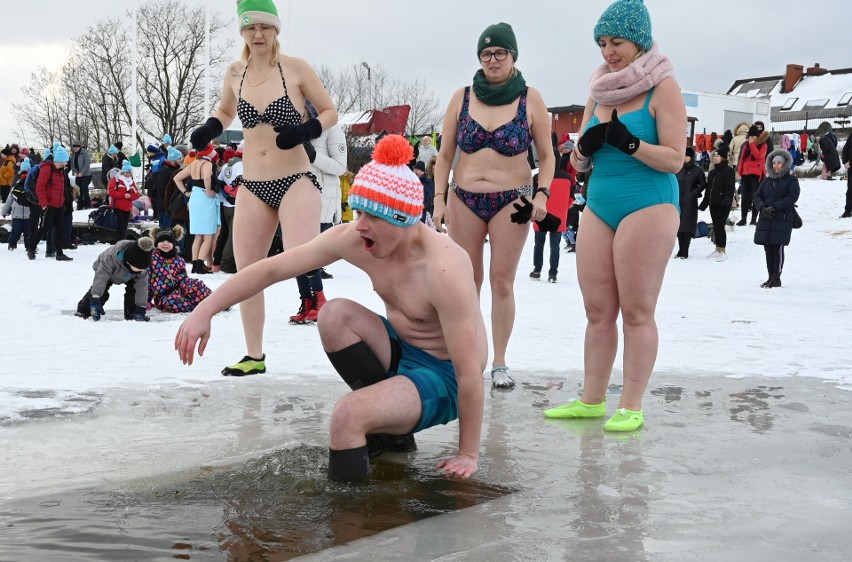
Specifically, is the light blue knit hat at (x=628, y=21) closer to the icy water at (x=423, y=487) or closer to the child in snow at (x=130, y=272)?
the icy water at (x=423, y=487)

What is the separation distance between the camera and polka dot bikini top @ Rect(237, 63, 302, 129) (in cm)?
520

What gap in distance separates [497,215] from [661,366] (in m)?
1.61

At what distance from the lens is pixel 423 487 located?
127 inches

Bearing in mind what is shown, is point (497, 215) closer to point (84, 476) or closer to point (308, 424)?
point (308, 424)

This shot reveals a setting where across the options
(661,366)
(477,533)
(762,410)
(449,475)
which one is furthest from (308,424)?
(661,366)

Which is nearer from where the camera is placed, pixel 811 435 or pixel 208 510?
pixel 208 510

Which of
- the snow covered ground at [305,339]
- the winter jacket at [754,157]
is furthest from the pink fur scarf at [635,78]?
the winter jacket at [754,157]

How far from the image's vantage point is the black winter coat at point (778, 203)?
12.1 metres

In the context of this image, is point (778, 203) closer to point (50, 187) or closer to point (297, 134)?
point (297, 134)

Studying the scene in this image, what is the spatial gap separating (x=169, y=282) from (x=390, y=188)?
579cm

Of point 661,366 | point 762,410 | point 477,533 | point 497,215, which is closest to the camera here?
point 477,533

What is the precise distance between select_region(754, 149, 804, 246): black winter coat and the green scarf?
8.16 meters

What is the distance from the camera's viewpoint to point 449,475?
334 cm

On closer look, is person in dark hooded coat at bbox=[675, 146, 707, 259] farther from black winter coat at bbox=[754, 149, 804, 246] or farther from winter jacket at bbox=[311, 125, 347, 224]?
winter jacket at bbox=[311, 125, 347, 224]
